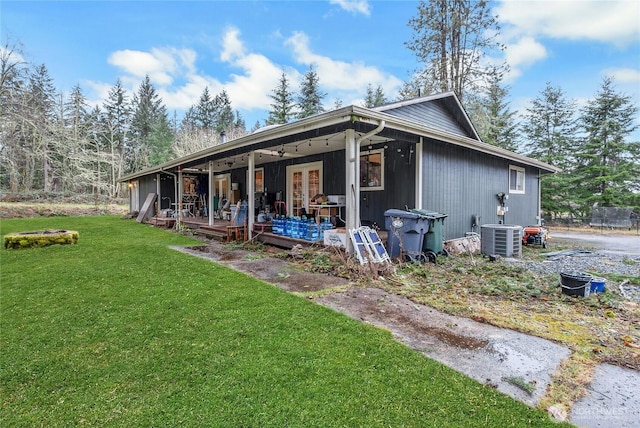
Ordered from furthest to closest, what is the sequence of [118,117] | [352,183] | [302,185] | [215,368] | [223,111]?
[223,111], [118,117], [302,185], [352,183], [215,368]

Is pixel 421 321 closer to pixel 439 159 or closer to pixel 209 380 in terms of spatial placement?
pixel 209 380

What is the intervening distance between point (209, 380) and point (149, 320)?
54.9 inches

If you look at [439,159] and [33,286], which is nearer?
[33,286]

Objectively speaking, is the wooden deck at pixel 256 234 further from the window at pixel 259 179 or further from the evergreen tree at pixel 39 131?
the evergreen tree at pixel 39 131

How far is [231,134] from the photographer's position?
28.8 m

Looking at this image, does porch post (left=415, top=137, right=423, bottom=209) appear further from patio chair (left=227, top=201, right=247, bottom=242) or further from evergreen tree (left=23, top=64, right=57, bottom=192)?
evergreen tree (left=23, top=64, right=57, bottom=192)

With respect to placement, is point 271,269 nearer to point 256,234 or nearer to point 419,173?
point 256,234

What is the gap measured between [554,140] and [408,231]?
58.8 feet

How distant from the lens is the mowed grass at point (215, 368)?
1698 millimetres

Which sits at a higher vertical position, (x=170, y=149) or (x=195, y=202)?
(x=170, y=149)

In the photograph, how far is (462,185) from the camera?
7.54 metres

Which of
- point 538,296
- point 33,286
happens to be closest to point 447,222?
point 538,296

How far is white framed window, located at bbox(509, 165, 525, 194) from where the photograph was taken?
31.8 feet

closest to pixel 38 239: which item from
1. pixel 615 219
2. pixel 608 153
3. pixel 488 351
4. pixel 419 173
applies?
pixel 419 173
